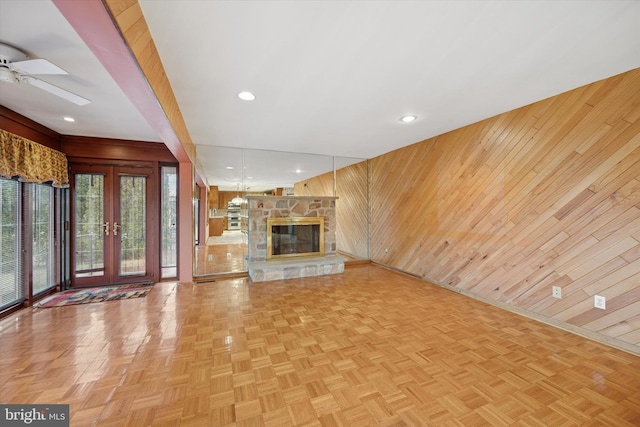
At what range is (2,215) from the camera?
272 centimetres

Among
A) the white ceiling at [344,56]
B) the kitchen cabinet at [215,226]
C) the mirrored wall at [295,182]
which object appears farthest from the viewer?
the kitchen cabinet at [215,226]

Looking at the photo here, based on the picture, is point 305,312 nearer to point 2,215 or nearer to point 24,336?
point 24,336

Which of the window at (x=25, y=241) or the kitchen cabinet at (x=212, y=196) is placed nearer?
the window at (x=25, y=241)

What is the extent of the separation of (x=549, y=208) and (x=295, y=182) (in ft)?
16.8

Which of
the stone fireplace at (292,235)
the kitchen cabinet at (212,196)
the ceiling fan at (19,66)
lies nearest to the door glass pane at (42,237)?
the ceiling fan at (19,66)

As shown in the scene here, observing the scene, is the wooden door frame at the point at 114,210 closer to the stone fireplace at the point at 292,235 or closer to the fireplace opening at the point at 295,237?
the stone fireplace at the point at 292,235

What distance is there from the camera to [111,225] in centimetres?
391

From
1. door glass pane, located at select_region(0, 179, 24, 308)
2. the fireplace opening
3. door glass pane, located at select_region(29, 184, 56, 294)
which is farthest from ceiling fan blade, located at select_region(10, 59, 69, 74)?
the fireplace opening

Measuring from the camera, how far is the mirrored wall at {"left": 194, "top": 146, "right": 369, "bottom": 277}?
4789mm

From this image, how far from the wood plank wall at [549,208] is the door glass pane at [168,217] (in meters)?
4.21

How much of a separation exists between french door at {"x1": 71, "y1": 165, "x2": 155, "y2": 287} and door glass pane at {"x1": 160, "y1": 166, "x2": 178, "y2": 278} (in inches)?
6.8

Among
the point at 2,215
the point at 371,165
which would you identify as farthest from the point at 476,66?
the point at 2,215

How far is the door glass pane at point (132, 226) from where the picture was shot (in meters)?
3.99

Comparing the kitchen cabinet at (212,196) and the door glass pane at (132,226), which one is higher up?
the kitchen cabinet at (212,196)
